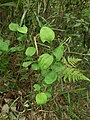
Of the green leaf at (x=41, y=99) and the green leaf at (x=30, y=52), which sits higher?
the green leaf at (x=30, y=52)

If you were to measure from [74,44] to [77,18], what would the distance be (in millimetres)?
159

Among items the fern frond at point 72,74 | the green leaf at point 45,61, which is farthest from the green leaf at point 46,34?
the fern frond at point 72,74

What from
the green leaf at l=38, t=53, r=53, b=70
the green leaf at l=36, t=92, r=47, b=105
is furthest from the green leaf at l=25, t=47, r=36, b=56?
the green leaf at l=36, t=92, r=47, b=105

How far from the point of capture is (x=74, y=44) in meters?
1.81

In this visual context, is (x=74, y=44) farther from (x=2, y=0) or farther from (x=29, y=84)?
(x=2, y=0)

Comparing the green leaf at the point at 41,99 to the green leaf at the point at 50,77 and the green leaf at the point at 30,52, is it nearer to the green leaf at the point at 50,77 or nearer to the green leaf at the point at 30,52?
the green leaf at the point at 50,77

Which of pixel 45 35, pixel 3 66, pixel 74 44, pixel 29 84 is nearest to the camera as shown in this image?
pixel 45 35

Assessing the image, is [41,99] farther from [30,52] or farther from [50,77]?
[30,52]

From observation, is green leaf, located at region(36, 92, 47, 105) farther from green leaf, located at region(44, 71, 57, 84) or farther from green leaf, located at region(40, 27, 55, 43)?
green leaf, located at region(40, 27, 55, 43)

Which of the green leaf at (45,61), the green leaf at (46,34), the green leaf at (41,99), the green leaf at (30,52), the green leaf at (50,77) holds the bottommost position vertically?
the green leaf at (41,99)

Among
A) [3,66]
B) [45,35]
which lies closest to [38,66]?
[45,35]

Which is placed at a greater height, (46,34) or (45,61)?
(46,34)

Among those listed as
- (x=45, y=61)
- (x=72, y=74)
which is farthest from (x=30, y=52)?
(x=72, y=74)

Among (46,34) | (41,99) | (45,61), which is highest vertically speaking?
(46,34)
